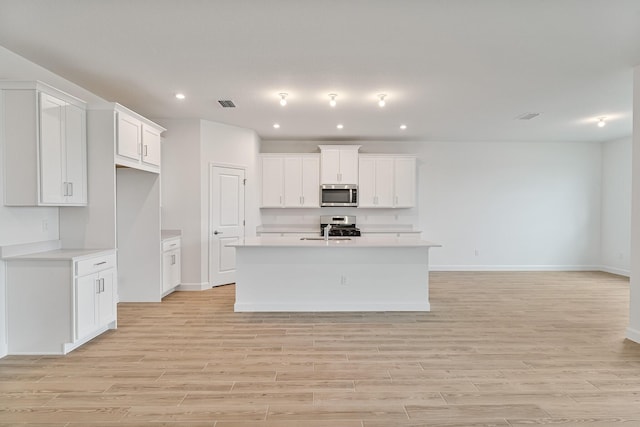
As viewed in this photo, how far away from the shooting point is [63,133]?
3602 mm

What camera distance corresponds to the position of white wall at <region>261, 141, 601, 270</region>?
25.4 feet

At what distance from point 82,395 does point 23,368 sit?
897mm

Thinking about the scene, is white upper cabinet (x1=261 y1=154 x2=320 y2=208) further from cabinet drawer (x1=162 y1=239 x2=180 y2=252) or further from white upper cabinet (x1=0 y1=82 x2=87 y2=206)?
white upper cabinet (x1=0 y1=82 x2=87 y2=206)

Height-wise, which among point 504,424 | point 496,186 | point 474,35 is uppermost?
point 474,35

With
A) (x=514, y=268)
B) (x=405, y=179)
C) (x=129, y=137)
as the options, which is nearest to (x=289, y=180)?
(x=405, y=179)

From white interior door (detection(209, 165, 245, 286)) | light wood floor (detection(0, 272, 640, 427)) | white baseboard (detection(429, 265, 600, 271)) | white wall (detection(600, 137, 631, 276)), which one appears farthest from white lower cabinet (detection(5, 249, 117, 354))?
white wall (detection(600, 137, 631, 276))

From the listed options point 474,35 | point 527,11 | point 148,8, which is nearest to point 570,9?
point 527,11

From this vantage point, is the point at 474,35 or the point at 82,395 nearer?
the point at 82,395

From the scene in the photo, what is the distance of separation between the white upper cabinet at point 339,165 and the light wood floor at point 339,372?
3.34m

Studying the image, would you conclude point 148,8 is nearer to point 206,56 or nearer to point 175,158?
point 206,56

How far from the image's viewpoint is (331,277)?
4.66 m

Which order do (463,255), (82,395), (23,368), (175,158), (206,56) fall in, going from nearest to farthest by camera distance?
(82,395) → (23,368) → (206,56) → (175,158) → (463,255)

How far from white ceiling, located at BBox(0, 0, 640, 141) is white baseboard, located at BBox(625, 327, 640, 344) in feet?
9.14

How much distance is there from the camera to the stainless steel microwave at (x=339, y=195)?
7.19 metres
